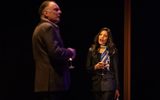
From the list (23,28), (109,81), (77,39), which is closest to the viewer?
(109,81)

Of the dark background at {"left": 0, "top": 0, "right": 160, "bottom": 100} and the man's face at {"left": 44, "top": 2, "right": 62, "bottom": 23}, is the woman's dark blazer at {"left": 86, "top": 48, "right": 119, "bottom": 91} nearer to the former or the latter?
the dark background at {"left": 0, "top": 0, "right": 160, "bottom": 100}

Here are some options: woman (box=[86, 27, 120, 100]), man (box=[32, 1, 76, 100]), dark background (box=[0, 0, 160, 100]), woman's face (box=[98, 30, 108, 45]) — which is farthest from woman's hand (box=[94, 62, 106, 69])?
man (box=[32, 1, 76, 100])

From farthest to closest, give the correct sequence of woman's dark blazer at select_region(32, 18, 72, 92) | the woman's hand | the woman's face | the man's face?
the woman's face, the woman's hand, the man's face, woman's dark blazer at select_region(32, 18, 72, 92)

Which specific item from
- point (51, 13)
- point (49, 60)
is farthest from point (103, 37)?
point (49, 60)

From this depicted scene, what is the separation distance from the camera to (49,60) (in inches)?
118

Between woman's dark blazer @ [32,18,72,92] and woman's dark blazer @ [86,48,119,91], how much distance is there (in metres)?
1.16

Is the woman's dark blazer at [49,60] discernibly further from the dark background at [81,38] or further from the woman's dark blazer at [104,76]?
the dark background at [81,38]

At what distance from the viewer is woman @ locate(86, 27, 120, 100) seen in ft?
13.6
